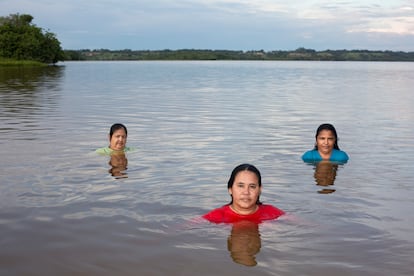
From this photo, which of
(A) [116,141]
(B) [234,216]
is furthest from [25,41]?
(B) [234,216]

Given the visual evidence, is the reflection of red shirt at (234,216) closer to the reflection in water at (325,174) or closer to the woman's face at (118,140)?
the reflection in water at (325,174)

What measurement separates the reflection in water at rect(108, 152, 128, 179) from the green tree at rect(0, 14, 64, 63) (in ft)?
301

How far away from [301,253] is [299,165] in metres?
5.70

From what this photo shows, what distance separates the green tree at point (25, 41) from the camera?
99562mm

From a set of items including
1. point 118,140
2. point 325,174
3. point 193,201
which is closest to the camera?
point 193,201

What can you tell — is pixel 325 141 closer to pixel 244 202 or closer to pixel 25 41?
pixel 244 202

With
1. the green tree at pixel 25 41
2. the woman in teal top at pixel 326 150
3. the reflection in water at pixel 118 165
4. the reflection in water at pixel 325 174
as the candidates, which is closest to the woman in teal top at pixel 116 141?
the reflection in water at pixel 118 165

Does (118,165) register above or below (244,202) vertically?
below

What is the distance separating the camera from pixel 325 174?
11.0m

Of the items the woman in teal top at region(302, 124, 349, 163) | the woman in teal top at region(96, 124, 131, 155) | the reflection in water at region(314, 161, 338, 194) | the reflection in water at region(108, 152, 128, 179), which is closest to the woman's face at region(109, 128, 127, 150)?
the woman in teal top at region(96, 124, 131, 155)

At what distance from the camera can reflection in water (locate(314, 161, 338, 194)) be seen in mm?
10141

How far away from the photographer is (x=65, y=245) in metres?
6.46

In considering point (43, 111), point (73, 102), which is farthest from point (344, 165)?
point (73, 102)

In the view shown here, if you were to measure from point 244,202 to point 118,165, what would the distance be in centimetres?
492
